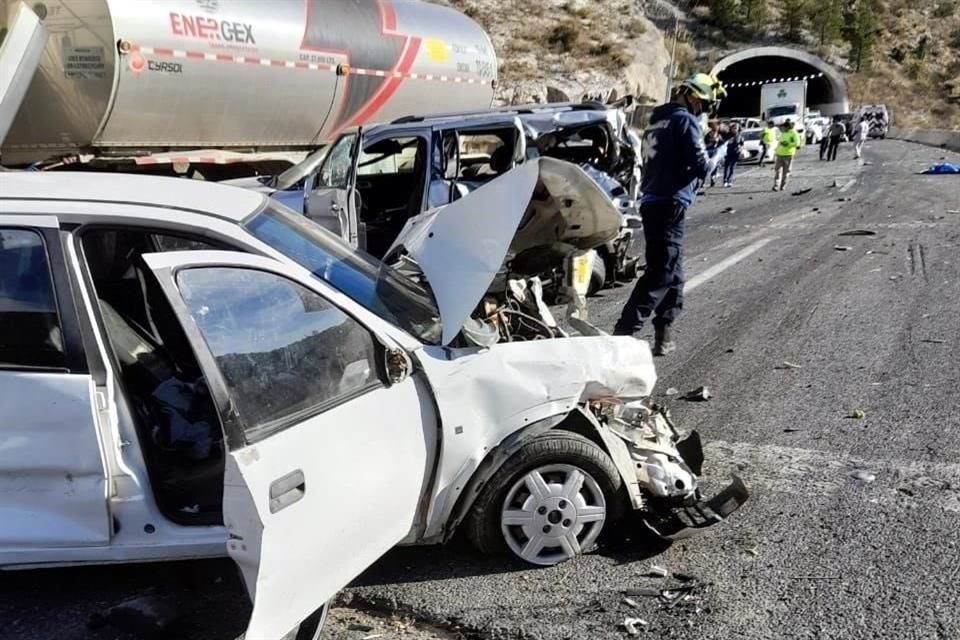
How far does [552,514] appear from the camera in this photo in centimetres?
325

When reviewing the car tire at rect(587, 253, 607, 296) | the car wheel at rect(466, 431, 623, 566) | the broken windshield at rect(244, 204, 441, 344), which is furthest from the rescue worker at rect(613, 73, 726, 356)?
the broken windshield at rect(244, 204, 441, 344)

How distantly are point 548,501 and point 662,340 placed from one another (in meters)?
3.06

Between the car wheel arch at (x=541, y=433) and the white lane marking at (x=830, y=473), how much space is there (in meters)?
0.94

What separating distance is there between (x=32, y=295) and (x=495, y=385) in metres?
1.70

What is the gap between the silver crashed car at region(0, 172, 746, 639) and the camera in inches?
99.2

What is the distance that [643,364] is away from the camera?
3.55 metres

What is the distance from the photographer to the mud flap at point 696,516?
339 cm

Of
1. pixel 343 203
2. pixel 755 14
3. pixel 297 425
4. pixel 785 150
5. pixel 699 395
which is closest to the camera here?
pixel 297 425

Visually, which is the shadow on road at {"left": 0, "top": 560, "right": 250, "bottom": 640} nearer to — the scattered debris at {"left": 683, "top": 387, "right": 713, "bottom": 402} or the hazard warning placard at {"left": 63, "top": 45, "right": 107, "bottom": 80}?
the scattered debris at {"left": 683, "top": 387, "right": 713, "bottom": 402}

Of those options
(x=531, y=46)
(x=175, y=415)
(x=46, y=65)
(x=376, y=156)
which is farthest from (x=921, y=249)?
(x=531, y=46)

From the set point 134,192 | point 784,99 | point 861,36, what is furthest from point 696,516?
point 861,36

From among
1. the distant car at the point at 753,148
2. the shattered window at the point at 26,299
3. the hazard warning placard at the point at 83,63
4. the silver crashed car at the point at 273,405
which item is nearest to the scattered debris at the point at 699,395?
the silver crashed car at the point at 273,405

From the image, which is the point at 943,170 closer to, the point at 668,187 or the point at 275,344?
the point at 668,187

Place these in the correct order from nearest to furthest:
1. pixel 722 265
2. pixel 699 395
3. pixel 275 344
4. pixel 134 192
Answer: pixel 275 344 → pixel 134 192 → pixel 699 395 → pixel 722 265
